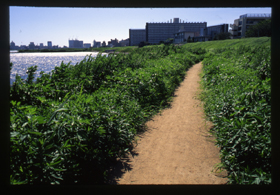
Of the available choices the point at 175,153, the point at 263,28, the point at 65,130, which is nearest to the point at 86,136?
the point at 65,130

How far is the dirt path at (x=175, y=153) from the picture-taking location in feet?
10.9

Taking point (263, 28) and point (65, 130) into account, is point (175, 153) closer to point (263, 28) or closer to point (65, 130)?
point (65, 130)

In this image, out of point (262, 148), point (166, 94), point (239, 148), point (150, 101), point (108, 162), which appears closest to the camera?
point (262, 148)

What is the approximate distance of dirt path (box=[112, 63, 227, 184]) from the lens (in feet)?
10.9

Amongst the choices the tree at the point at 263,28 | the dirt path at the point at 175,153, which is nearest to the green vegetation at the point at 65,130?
the dirt path at the point at 175,153

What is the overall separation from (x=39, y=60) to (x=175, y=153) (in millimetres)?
3621

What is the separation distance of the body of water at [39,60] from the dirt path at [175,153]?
8.14 feet

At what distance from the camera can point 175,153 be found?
4090mm

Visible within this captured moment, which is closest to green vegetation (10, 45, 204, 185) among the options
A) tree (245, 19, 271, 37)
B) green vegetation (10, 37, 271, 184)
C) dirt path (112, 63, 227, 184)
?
green vegetation (10, 37, 271, 184)

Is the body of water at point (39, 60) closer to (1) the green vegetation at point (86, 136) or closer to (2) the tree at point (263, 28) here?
(1) the green vegetation at point (86, 136)

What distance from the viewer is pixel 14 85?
4172mm

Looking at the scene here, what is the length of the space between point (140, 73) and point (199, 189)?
6099mm
